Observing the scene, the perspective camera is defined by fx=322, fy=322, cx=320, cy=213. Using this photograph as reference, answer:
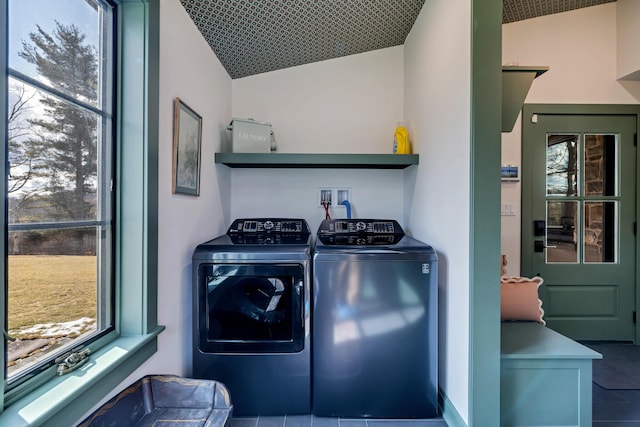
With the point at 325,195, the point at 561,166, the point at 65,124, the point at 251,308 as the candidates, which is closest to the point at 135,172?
the point at 65,124

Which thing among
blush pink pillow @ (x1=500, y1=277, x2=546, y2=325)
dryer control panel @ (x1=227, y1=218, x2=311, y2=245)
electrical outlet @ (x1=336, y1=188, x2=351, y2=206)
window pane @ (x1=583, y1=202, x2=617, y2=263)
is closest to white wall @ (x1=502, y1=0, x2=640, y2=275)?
window pane @ (x1=583, y1=202, x2=617, y2=263)

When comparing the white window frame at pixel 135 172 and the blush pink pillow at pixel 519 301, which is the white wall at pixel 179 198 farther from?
the blush pink pillow at pixel 519 301

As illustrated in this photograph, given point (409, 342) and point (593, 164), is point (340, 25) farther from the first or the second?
point (593, 164)

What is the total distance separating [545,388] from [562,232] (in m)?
1.79

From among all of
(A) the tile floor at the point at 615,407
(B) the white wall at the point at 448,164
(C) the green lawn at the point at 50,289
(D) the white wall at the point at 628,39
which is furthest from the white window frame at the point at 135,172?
(D) the white wall at the point at 628,39

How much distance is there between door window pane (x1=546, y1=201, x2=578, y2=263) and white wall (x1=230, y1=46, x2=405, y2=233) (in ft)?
4.36

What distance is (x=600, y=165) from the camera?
280 cm

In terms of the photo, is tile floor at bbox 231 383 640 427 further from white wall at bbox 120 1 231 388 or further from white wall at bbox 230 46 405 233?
white wall at bbox 230 46 405 233

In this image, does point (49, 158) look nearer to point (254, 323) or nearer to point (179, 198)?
point (179, 198)

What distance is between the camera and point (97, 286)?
1269mm

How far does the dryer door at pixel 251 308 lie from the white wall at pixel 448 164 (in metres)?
0.80

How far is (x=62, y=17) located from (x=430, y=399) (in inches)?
91.3

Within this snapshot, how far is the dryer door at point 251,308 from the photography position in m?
1.74

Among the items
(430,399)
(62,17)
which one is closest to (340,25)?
(62,17)
